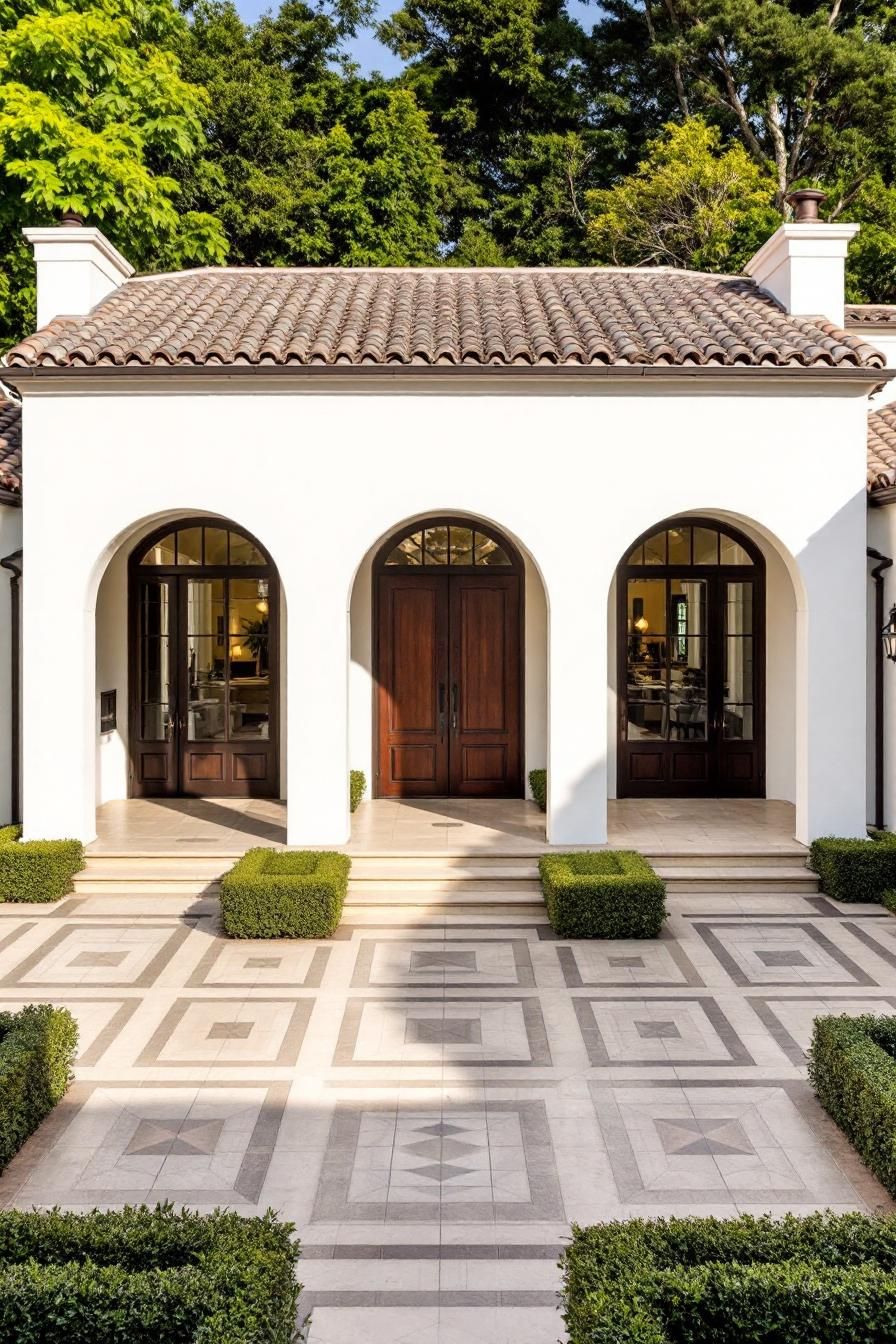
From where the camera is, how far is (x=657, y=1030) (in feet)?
25.2

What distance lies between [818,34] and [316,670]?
25.6 m

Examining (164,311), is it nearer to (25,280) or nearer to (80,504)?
(80,504)

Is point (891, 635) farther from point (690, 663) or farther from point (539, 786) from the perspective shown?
point (539, 786)

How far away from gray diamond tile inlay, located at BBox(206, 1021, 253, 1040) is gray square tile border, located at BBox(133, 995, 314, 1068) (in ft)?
0.35

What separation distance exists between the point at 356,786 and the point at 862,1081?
850cm

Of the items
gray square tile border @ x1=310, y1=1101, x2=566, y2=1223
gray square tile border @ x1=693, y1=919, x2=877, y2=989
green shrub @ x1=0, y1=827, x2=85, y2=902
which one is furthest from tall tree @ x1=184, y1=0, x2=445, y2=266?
gray square tile border @ x1=310, y1=1101, x2=566, y2=1223

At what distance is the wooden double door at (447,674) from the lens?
14281mm

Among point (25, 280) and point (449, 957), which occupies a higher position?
point (25, 280)

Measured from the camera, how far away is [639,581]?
14.3 m

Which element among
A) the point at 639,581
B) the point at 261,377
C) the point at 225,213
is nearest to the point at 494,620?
the point at 639,581

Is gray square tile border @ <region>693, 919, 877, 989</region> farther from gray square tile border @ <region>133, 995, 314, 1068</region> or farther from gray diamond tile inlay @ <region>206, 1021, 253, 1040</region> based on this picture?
gray diamond tile inlay @ <region>206, 1021, 253, 1040</region>

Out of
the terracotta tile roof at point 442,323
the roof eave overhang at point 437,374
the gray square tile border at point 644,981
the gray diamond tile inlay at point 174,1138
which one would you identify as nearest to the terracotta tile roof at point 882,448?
the roof eave overhang at point 437,374

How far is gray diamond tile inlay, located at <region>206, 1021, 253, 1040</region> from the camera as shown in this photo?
299 inches

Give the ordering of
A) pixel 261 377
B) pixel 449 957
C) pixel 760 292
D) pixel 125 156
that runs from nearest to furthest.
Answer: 1. pixel 449 957
2. pixel 261 377
3. pixel 760 292
4. pixel 125 156
